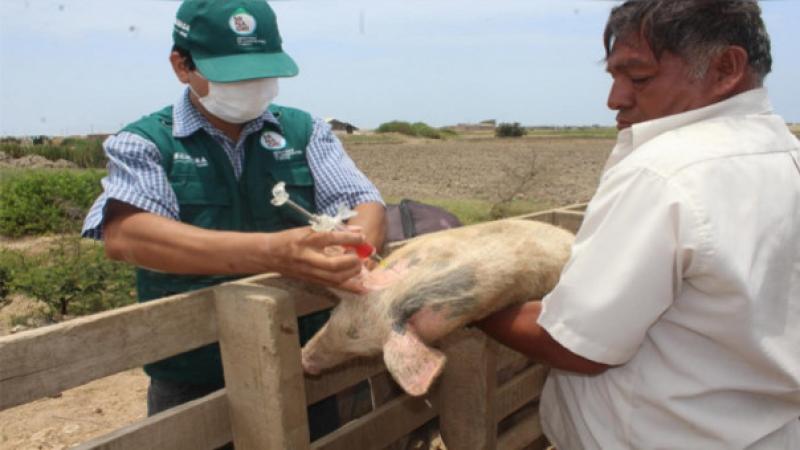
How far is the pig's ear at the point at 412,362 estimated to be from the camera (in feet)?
4.94

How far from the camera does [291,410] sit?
1.80 m

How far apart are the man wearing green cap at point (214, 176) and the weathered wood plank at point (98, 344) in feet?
0.70

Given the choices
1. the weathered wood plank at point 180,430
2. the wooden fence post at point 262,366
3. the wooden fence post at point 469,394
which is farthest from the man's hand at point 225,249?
the wooden fence post at point 469,394

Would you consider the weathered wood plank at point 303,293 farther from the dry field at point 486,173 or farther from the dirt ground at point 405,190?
the dry field at point 486,173

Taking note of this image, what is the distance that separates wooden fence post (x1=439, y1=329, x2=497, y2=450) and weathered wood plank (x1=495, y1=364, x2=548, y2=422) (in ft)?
0.51

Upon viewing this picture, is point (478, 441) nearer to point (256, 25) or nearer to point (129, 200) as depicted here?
point (129, 200)

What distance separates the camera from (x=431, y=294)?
67.2 inches

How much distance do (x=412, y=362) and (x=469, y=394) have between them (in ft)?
3.28

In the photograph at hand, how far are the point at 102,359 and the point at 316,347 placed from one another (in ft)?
1.91

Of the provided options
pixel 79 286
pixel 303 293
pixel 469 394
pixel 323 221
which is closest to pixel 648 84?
pixel 323 221

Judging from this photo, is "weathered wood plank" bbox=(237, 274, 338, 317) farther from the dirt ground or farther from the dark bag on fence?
the dirt ground

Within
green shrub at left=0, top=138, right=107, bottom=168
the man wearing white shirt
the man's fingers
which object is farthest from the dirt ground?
green shrub at left=0, top=138, right=107, bottom=168

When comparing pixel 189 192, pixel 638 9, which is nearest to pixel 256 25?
pixel 189 192

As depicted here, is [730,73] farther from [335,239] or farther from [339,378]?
[339,378]
